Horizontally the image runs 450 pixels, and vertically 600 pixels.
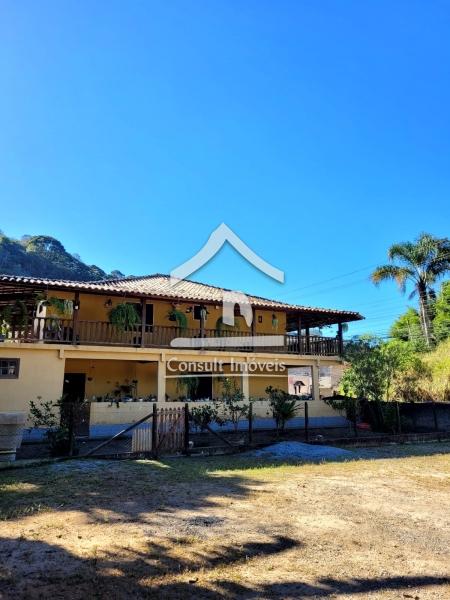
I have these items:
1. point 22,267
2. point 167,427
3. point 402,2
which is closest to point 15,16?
point 402,2

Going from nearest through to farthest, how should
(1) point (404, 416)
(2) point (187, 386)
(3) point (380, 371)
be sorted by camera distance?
(3) point (380, 371), (1) point (404, 416), (2) point (187, 386)

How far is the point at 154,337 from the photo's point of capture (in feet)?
59.4

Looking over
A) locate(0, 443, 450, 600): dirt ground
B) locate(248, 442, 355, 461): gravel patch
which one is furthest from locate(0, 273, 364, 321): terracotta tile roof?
locate(0, 443, 450, 600): dirt ground

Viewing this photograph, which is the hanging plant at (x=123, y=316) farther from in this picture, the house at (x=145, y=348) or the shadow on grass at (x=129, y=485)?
the shadow on grass at (x=129, y=485)

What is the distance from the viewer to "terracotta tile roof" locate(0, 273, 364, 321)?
15.7 m

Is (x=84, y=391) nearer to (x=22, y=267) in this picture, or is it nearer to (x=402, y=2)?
(x=402, y=2)

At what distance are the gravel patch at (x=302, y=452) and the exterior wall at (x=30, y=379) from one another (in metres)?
7.85

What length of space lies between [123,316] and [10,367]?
4197 millimetres

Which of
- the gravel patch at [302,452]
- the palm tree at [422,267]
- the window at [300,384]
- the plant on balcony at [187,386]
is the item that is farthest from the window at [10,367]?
the palm tree at [422,267]

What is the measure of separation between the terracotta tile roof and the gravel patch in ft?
26.2

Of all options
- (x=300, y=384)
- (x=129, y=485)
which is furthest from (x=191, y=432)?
(x=300, y=384)

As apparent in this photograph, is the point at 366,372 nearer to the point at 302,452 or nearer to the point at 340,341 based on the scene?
the point at 340,341

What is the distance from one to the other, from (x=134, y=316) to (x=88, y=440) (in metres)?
5.02

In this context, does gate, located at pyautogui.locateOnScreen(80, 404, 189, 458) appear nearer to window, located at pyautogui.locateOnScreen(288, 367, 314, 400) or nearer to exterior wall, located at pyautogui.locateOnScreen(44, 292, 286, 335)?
exterior wall, located at pyautogui.locateOnScreen(44, 292, 286, 335)
